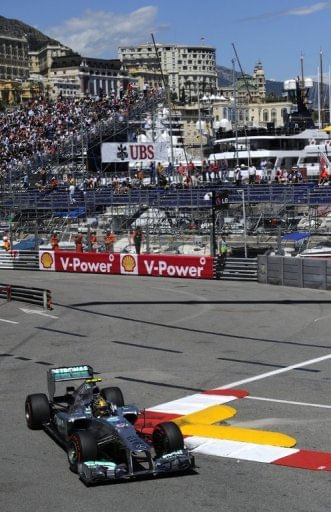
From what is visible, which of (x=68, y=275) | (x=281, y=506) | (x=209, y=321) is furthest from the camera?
(x=68, y=275)

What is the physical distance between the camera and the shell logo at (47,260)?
40469 mm

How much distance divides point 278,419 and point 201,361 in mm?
5236

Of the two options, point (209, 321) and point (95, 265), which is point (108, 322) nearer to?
point (209, 321)

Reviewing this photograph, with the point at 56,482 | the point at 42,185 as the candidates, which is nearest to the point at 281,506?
the point at 56,482

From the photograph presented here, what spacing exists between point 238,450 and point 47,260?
3101cm

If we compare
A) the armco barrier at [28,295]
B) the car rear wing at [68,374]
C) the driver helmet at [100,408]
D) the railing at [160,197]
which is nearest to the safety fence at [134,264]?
the railing at [160,197]

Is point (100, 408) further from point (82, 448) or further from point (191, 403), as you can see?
point (191, 403)

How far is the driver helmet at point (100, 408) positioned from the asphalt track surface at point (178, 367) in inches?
30.9

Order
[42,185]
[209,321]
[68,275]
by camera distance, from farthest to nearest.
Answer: [42,185] → [68,275] → [209,321]

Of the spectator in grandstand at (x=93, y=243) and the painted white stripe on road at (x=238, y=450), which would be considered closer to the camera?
the painted white stripe on road at (x=238, y=450)

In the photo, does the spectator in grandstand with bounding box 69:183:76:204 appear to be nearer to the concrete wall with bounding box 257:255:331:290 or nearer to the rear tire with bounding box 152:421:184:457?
the concrete wall with bounding box 257:255:331:290

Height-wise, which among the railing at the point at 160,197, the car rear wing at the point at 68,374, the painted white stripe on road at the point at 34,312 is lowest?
the painted white stripe on road at the point at 34,312

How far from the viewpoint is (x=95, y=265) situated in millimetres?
38531

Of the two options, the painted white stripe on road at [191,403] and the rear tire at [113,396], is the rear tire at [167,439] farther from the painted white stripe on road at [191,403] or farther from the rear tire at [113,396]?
the painted white stripe on road at [191,403]
